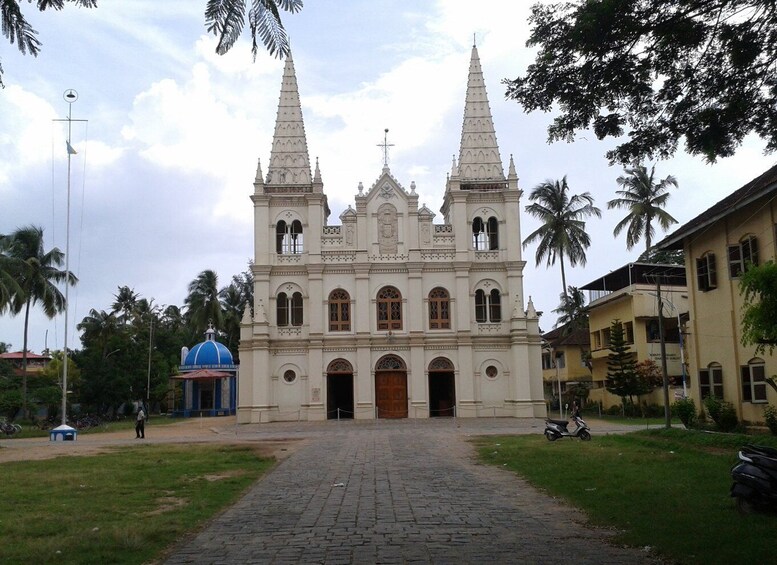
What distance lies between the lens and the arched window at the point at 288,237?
40.9 metres

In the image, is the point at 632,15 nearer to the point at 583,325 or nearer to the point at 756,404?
the point at 756,404

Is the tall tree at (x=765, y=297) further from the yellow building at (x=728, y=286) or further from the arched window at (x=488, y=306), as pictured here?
the arched window at (x=488, y=306)

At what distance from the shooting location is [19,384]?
49.0 metres

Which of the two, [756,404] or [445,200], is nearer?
[756,404]

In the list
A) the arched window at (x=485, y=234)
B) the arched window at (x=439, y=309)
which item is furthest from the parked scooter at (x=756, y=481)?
the arched window at (x=485, y=234)

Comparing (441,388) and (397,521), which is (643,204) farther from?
(397,521)

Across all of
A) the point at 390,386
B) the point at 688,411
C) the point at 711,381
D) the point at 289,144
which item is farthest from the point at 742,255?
the point at 289,144

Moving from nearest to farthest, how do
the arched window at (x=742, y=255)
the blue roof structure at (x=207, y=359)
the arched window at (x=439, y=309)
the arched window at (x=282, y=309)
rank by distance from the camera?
the arched window at (x=742, y=255) < the arched window at (x=439, y=309) < the arched window at (x=282, y=309) < the blue roof structure at (x=207, y=359)

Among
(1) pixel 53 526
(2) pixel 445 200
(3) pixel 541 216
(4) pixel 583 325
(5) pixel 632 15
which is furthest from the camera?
(4) pixel 583 325

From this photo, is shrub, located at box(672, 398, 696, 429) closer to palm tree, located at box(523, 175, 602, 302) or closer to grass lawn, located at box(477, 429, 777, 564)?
grass lawn, located at box(477, 429, 777, 564)

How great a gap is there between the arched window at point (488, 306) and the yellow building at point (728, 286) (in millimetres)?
16493

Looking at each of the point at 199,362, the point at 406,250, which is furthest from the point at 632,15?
the point at 199,362

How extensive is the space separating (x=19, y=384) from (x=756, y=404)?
4449 cm

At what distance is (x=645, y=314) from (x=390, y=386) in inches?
537
